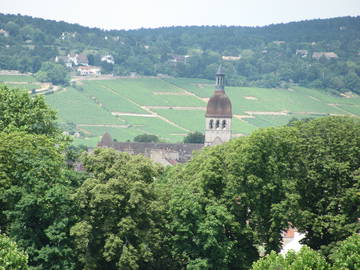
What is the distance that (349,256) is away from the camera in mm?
49250

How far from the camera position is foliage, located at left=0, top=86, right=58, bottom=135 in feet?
228

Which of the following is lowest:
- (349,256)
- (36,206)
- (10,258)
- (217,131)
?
(217,131)

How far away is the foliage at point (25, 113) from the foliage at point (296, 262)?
24.6m

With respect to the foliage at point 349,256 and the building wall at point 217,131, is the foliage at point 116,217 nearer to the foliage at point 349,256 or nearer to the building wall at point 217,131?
the foliage at point 349,256

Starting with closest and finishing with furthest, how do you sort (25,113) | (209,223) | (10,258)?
(10,258) < (209,223) < (25,113)

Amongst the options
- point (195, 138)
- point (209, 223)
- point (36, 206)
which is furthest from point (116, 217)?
point (195, 138)

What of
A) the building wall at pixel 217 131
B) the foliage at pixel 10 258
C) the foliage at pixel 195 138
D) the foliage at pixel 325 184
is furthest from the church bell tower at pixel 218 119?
the foliage at pixel 10 258

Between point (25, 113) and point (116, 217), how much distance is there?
16744 mm

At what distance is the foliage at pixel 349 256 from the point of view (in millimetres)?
47941

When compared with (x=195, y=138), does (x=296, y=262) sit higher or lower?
higher

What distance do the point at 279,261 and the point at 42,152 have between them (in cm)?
1741

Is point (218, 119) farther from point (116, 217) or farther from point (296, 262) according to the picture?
point (296, 262)

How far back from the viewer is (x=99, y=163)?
5816 centimetres

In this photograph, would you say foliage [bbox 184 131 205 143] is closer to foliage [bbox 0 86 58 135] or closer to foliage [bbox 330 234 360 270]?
foliage [bbox 0 86 58 135]
